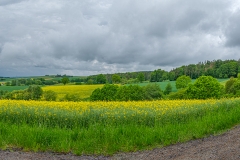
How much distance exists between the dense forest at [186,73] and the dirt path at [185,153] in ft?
250

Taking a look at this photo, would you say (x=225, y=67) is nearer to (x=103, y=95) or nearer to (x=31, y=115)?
(x=103, y=95)

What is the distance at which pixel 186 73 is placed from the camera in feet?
317

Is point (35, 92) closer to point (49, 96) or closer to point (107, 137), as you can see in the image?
point (49, 96)

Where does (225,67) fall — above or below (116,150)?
above

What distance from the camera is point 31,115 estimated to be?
542 inches

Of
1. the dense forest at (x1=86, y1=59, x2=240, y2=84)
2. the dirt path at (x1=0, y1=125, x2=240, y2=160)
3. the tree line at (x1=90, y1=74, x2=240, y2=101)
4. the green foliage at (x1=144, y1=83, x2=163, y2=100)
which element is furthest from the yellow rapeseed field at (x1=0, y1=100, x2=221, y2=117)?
the dense forest at (x1=86, y1=59, x2=240, y2=84)

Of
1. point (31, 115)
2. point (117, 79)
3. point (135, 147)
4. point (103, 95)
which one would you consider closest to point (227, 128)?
point (135, 147)

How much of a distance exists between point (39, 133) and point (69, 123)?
12.3 ft

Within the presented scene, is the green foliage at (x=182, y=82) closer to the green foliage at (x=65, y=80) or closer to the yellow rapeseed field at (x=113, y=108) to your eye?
the green foliage at (x=65, y=80)

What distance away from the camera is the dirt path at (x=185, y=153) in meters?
6.91

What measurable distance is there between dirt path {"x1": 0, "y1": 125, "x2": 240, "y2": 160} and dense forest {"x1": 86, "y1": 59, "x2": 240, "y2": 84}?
7620cm

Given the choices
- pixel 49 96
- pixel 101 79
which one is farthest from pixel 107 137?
pixel 101 79

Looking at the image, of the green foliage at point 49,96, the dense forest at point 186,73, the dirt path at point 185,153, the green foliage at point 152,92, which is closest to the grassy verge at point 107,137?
the dirt path at point 185,153

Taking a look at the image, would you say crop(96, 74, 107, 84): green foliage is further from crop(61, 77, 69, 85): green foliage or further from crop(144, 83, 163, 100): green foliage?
crop(144, 83, 163, 100): green foliage
